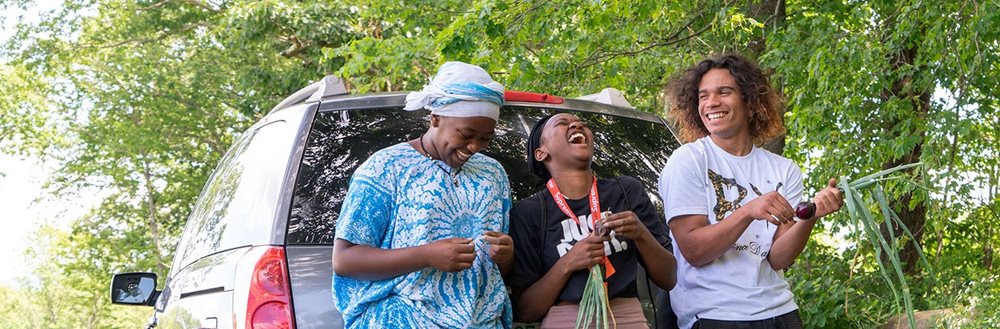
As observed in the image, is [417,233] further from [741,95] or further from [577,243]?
[741,95]

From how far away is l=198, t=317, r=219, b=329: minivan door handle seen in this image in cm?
377

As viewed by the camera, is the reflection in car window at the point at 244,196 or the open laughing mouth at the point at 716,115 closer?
the open laughing mouth at the point at 716,115

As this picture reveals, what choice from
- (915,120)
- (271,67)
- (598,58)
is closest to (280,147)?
(915,120)

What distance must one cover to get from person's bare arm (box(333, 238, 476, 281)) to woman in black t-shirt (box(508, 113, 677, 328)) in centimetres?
33

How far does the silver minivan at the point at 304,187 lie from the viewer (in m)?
3.56

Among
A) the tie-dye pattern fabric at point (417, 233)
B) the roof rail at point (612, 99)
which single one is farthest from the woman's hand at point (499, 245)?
the roof rail at point (612, 99)

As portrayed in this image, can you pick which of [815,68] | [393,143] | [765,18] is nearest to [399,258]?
[393,143]

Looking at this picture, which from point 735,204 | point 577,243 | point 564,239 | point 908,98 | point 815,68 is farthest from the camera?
point 908,98

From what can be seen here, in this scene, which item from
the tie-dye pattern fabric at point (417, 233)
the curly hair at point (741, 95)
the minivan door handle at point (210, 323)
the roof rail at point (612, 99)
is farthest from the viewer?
the roof rail at point (612, 99)

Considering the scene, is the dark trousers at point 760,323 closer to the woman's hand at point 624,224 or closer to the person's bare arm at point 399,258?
the woman's hand at point 624,224

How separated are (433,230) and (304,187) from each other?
0.73 m

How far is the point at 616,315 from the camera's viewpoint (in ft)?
11.6

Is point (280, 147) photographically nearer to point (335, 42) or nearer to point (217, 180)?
point (217, 180)

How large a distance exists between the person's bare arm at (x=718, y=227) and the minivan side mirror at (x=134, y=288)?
9.46ft
